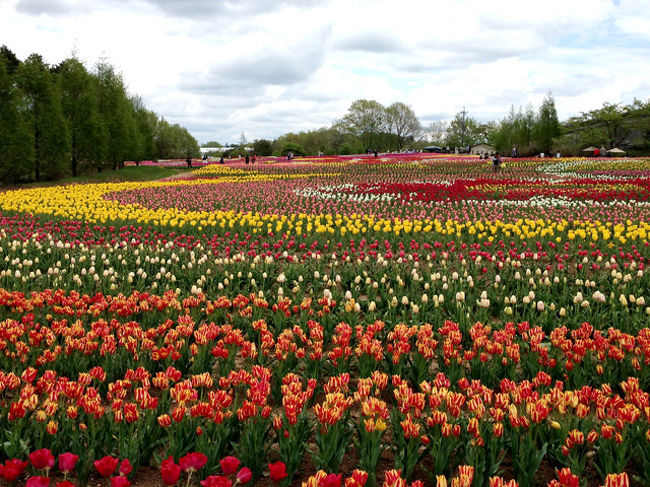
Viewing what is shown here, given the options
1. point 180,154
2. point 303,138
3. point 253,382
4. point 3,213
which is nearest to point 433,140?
point 303,138

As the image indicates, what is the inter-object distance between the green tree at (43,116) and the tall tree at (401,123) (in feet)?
244

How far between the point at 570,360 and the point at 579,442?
4.17 feet

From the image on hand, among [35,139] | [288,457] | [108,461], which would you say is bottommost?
[288,457]

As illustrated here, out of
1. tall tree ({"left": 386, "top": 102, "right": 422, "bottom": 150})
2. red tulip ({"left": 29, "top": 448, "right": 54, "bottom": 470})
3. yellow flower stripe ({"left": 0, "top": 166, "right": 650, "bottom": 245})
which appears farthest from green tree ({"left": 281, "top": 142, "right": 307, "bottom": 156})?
red tulip ({"left": 29, "top": 448, "right": 54, "bottom": 470})

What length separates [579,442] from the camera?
9.05ft

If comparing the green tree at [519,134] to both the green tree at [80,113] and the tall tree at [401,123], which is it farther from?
the green tree at [80,113]

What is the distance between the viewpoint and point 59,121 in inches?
1133

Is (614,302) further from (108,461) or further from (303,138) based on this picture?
(303,138)

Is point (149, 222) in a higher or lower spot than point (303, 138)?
lower

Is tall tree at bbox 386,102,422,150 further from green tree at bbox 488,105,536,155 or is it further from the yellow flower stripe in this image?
the yellow flower stripe

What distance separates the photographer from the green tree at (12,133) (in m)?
25.1

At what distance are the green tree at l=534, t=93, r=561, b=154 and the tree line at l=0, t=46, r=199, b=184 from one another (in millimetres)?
49132

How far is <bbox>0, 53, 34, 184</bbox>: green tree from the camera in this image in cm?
2508

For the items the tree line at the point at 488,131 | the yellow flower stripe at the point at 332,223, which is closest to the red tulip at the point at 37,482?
the yellow flower stripe at the point at 332,223
